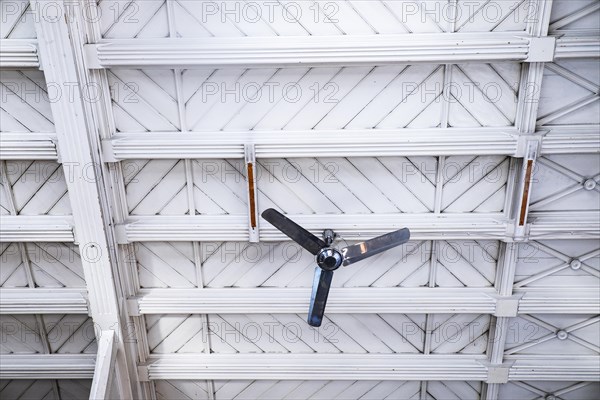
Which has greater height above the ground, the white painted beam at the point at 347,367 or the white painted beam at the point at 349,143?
the white painted beam at the point at 349,143

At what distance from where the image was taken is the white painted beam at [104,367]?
248 inches

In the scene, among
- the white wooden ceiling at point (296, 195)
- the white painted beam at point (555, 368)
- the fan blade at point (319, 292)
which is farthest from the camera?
the white painted beam at point (555, 368)

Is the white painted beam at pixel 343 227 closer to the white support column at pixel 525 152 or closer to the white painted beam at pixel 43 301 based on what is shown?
the white support column at pixel 525 152

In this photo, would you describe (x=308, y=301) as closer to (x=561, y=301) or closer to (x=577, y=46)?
(x=561, y=301)

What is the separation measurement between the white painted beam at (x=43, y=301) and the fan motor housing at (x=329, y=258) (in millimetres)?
3782

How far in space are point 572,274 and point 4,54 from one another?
840 centimetres

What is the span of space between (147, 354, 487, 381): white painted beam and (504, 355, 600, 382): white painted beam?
0.56 metres

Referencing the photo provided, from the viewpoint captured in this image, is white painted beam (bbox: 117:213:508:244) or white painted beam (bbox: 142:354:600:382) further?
white painted beam (bbox: 142:354:600:382)

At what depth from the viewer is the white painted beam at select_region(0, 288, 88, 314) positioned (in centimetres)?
666

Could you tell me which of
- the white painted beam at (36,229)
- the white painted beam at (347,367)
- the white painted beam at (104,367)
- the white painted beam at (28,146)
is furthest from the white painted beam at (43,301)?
the white painted beam at (28,146)

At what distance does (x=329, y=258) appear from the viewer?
207 inches

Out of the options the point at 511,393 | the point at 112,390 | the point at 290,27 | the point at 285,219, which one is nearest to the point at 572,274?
the point at 511,393

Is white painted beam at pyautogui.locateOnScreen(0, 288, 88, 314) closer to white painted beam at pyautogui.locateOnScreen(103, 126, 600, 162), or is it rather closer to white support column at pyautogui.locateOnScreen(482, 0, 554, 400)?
white painted beam at pyautogui.locateOnScreen(103, 126, 600, 162)

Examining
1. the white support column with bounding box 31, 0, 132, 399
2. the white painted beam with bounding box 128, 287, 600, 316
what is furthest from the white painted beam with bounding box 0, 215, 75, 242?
the white painted beam with bounding box 128, 287, 600, 316
